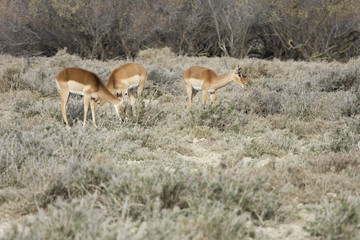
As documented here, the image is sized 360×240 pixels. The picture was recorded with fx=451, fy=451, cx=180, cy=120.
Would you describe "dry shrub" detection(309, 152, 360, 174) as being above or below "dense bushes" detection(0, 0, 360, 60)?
above

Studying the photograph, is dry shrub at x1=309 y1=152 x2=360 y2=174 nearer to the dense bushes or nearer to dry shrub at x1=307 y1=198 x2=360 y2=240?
dry shrub at x1=307 y1=198 x2=360 y2=240

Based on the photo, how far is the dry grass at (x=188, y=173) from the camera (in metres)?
3.54

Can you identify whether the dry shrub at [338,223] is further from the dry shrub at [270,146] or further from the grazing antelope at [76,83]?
the grazing antelope at [76,83]

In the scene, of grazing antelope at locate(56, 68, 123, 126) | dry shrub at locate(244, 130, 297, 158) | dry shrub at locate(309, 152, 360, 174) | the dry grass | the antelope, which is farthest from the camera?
the antelope

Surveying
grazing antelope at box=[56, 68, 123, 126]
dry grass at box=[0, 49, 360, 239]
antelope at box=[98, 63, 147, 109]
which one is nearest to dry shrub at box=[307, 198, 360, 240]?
dry grass at box=[0, 49, 360, 239]

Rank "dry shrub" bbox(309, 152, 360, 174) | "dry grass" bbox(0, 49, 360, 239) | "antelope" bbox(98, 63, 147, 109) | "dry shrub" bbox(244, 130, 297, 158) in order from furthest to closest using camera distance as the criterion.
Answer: "antelope" bbox(98, 63, 147, 109), "dry shrub" bbox(244, 130, 297, 158), "dry shrub" bbox(309, 152, 360, 174), "dry grass" bbox(0, 49, 360, 239)

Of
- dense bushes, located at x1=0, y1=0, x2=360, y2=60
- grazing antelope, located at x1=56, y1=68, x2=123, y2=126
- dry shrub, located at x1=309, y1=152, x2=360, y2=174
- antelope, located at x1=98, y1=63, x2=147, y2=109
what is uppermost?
grazing antelope, located at x1=56, y1=68, x2=123, y2=126

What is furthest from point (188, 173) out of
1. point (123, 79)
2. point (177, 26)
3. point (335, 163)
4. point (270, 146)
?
point (177, 26)

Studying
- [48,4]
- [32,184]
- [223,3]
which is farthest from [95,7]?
[32,184]

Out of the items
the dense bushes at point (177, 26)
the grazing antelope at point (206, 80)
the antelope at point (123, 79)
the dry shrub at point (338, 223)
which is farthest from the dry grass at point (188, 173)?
the dense bushes at point (177, 26)

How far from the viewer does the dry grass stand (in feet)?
11.6

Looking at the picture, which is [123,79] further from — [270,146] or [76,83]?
[270,146]

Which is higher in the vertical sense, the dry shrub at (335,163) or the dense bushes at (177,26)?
the dry shrub at (335,163)

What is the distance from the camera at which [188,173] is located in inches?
169
